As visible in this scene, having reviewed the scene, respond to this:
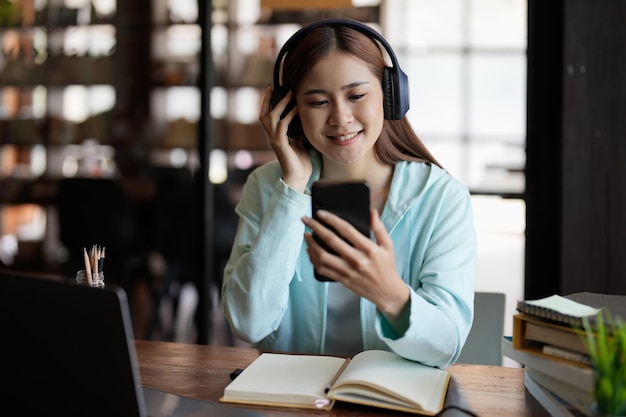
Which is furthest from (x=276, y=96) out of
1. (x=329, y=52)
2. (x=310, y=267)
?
(x=310, y=267)

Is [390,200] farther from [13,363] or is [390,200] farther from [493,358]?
[13,363]

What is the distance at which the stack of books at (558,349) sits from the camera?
1.12 m

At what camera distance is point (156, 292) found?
352cm

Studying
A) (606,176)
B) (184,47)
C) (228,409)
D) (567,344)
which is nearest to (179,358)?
(228,409)

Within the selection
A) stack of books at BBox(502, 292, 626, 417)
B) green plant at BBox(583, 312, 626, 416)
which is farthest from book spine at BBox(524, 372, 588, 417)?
green plant at BBox(583, 312, 626, 416)

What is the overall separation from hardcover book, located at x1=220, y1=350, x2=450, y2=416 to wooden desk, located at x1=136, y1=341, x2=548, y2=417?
0.02m

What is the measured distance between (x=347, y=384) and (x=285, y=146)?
586 millimetres

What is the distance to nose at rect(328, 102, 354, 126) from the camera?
1.57 metres

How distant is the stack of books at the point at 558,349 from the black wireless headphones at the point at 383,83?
0.56m

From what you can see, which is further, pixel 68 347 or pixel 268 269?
pixel 268 269

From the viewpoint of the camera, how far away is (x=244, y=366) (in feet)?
4.88

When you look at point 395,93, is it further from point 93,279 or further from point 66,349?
point 66,349

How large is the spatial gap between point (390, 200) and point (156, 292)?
2.13 metres

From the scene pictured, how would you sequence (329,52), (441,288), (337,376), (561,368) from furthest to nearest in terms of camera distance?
(329,52), (441,288), (337,376), (561,368)
